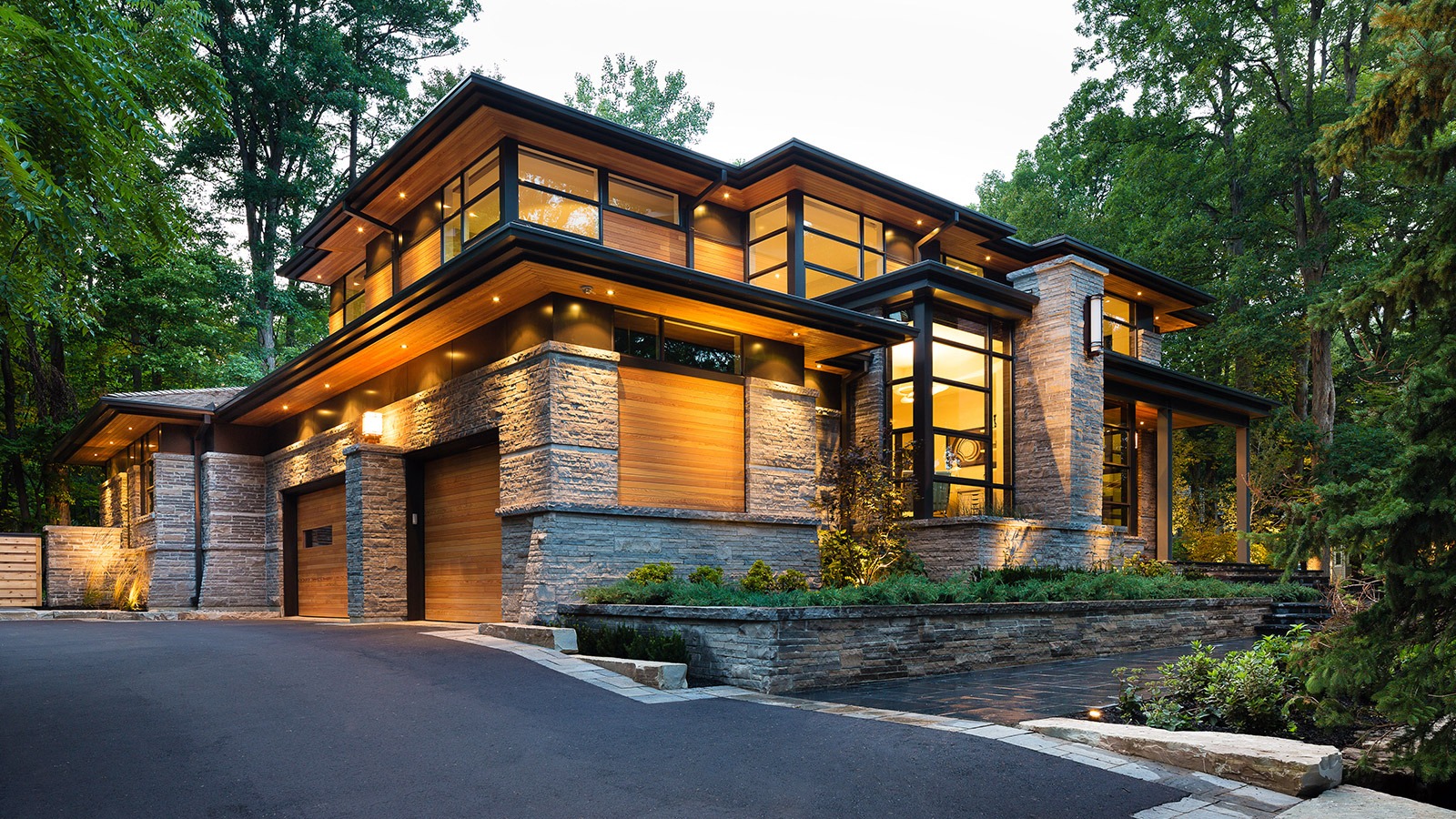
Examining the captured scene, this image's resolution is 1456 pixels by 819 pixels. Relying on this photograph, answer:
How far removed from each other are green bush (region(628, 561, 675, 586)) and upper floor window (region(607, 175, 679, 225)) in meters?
7.32

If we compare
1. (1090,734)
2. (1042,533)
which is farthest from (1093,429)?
(1090,734)

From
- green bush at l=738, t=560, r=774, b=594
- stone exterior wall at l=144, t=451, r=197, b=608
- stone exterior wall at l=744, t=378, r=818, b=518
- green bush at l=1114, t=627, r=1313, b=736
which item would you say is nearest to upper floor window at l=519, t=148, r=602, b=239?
stone exterior wall at l=744, t=378, r=818, b=518

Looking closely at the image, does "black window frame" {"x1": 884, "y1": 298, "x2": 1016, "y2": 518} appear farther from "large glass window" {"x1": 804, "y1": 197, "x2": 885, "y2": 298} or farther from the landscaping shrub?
the landscaping shrub

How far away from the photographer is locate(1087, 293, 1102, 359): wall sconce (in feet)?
57.2

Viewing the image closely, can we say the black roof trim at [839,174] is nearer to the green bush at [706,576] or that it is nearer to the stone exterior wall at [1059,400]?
the stone exterior wall at [1059,400]

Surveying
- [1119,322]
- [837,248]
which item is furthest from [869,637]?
[1119,322]

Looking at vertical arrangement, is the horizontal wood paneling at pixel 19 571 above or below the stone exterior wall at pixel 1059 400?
below

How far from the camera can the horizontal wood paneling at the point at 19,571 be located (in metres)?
21.3

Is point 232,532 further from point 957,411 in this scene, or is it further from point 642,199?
point 957,411

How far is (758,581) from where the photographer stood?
11.7 m

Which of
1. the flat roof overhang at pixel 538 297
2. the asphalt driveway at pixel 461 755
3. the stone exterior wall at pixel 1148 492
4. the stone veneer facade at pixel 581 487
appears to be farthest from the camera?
the stone exterior wall at pixel 1148 492

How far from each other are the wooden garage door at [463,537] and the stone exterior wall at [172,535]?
8.16 metres

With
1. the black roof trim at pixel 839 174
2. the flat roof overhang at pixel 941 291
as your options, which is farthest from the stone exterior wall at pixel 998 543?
the black roof trim at pixel 839 174

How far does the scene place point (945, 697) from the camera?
7988 mm
